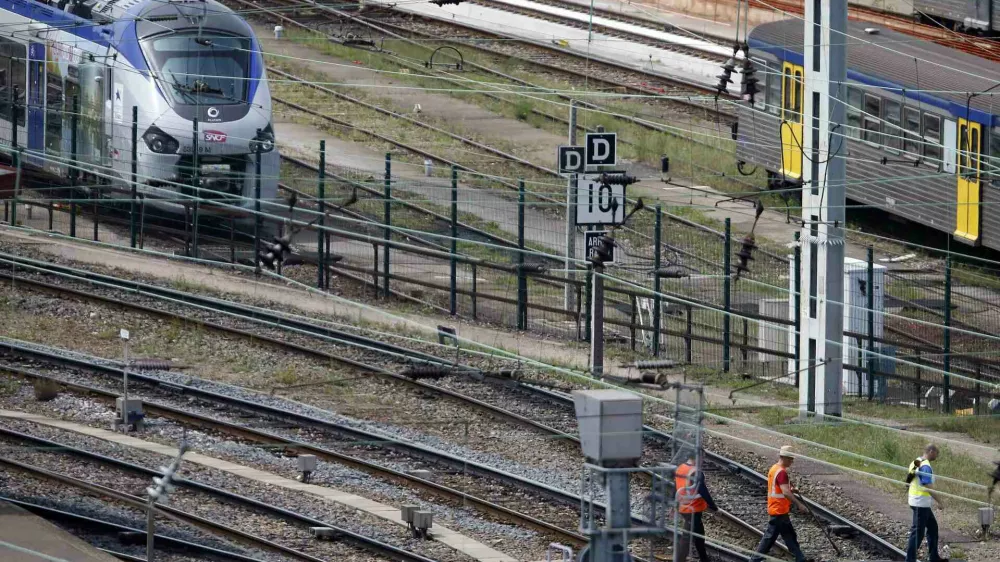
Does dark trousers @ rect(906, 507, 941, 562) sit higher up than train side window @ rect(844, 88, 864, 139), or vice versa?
train side window @ rect(844, 88, 864, 139)

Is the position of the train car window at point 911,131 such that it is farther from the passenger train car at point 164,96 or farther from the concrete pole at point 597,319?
the passenger train car at point 164,96

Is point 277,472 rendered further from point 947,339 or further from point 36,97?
point 36,97

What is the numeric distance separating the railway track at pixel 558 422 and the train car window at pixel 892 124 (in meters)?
10.3

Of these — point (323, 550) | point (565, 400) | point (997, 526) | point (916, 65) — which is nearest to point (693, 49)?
point (916, 65)

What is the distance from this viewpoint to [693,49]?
→ 41438 mm

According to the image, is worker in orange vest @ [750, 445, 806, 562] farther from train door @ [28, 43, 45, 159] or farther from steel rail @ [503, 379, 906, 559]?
train door @ [28, 43, 45, 159]

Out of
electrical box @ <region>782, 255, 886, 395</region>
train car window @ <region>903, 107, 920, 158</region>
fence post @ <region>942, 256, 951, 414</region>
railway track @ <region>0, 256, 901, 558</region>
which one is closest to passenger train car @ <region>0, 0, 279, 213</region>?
railway track @ <region>0, 256, 901, 558</region>

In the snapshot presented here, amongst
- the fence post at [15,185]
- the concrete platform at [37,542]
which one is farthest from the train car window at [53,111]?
the concrete platform at [37,542]

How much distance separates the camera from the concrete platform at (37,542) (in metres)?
15.2

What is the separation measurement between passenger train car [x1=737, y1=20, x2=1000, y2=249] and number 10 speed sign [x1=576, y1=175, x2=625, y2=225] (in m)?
5.79

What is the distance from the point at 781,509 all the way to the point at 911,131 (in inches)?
567

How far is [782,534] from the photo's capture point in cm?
1639

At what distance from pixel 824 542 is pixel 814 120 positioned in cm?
633

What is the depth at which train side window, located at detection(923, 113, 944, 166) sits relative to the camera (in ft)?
93.4
